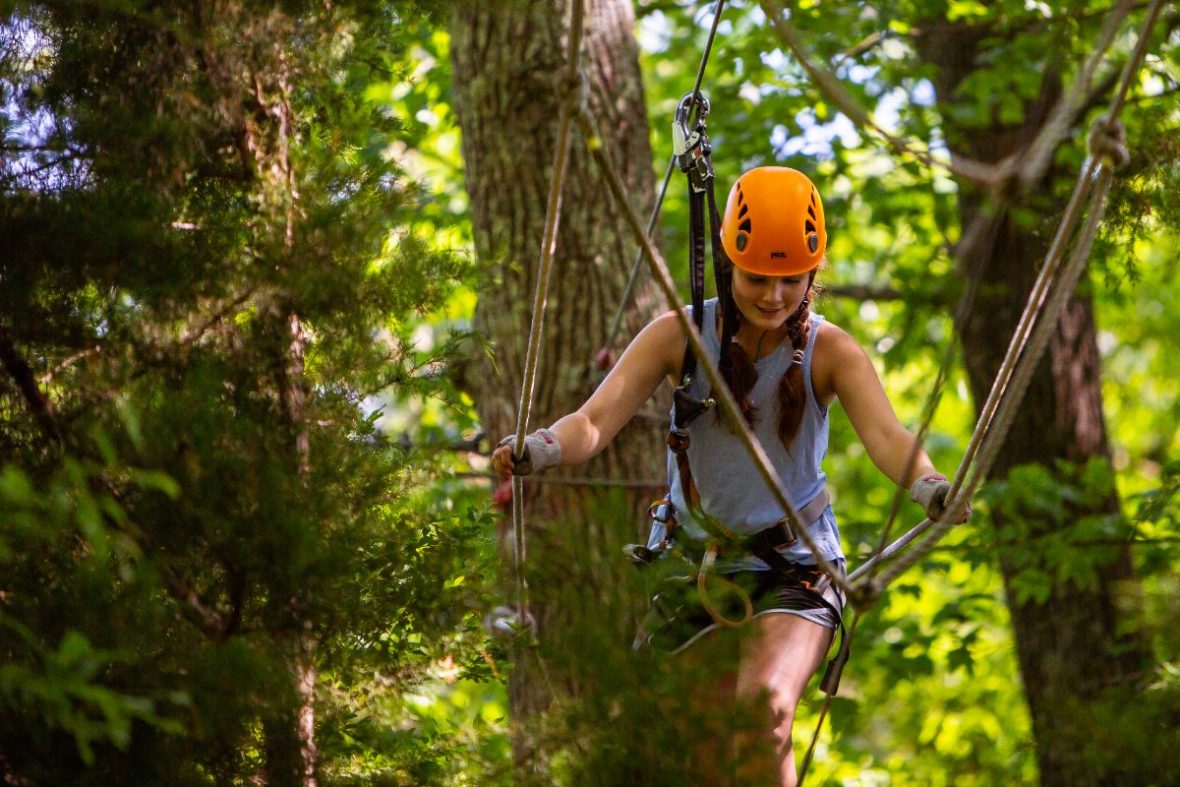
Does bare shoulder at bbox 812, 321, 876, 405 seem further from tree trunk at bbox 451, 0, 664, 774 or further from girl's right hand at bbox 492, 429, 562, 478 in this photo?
tree trunk at bbox 451, 0, 664, 774

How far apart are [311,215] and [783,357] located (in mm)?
1207

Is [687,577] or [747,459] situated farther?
[747,459]

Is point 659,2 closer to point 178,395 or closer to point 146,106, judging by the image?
point 146,106

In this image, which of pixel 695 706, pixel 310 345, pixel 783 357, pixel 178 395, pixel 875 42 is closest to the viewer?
pixel 695 706

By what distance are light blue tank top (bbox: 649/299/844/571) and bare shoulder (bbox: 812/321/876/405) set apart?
0.06 feet

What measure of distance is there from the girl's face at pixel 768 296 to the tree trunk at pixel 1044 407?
2.91m

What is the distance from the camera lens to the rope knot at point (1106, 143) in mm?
2693

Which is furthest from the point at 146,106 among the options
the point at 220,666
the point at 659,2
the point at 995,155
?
the point at 995,155

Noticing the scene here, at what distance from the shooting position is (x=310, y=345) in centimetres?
317

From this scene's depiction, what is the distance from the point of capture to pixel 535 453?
3.09 m

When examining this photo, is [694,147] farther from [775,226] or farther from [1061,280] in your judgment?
[1061,280]

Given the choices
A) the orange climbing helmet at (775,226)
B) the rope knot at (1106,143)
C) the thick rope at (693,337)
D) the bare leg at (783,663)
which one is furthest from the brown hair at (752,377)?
the rope knot at (1106,143)

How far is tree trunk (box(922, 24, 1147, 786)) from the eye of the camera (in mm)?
6496

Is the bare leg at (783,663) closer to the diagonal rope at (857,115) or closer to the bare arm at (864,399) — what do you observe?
the bare arm at (864,399)
